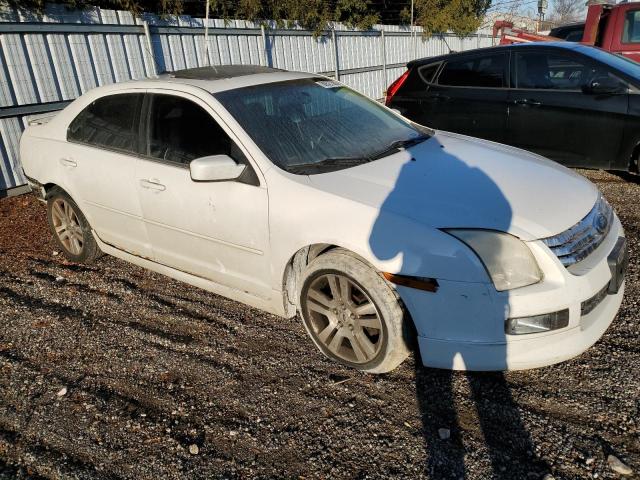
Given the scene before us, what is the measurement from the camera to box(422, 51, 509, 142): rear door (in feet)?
20.0

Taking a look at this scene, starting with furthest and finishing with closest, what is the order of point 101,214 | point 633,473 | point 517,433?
point 101,214
point 517,433
point 633,473

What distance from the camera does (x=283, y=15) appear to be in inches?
428

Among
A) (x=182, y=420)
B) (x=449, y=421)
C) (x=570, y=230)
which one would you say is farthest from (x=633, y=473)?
(x=182, y=420)

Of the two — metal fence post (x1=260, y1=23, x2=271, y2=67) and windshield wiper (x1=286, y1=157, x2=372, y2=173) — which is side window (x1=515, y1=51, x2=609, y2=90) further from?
metal fence post (x1=260, y1=23, x2=271, y2=67)

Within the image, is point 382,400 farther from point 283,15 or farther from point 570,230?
point 283,15

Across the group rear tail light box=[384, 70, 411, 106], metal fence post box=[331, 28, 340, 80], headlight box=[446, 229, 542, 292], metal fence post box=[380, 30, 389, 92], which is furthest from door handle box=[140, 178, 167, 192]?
metal fence post box=[380, 30, 389, 92]

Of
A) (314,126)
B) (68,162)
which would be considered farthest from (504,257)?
(68,162)

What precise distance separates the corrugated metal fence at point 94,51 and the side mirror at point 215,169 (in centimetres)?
461

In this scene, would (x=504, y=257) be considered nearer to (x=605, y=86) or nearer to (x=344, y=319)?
(x=344, y=319)

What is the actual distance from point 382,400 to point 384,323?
0.41m

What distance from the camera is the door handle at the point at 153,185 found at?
3395 mm

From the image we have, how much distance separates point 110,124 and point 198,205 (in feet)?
4.20

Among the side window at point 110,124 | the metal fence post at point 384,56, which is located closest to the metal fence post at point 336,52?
the metal fence post at point 384,56

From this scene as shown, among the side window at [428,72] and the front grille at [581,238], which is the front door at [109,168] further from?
A: the side window at [428,72]
